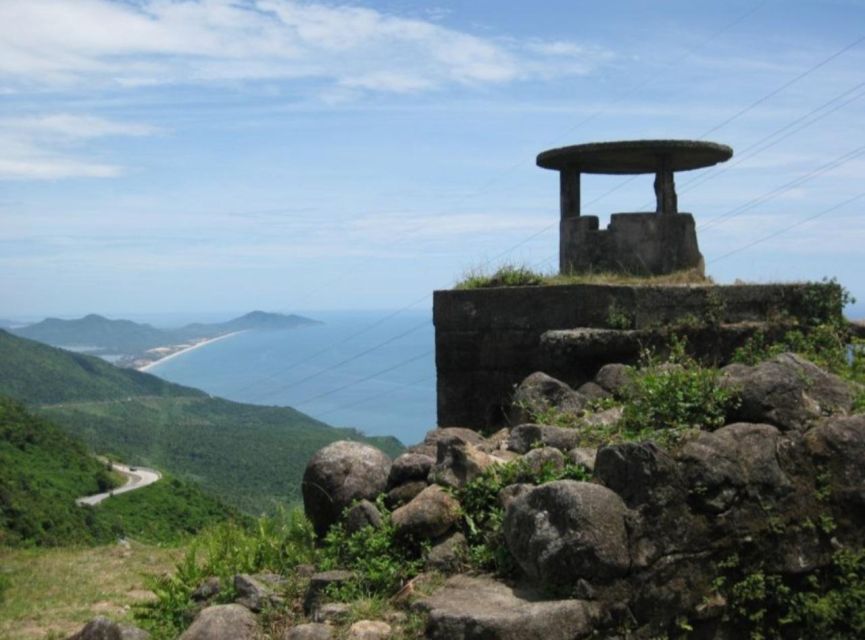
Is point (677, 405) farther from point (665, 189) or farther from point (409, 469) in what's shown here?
point (665, 189)

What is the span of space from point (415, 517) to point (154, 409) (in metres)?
111

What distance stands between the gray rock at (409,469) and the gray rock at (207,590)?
4.63 feet

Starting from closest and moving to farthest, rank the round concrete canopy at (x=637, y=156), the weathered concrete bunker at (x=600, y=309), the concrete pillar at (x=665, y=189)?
1. the weathered concrete bunker at (x=600, y=309)
2. the round concrete canopy at (x=637, y=156)
3. the concrete pillar at (x=665, y=189)

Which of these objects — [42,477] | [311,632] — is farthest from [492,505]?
[42,477]

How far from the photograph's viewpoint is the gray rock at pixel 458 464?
21.0 feet

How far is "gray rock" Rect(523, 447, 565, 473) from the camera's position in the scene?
618 cm

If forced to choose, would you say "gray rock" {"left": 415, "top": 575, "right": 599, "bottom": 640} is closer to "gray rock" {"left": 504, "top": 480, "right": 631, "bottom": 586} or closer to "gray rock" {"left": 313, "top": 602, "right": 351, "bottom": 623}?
"gray rock" {"left": 504, "top": 480, "right": 631, "bottom": 586}

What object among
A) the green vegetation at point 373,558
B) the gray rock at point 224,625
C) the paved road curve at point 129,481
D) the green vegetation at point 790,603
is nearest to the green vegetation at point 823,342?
the green vegetation at point 790,603

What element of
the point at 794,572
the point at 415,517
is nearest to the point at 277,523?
the point at 415,517

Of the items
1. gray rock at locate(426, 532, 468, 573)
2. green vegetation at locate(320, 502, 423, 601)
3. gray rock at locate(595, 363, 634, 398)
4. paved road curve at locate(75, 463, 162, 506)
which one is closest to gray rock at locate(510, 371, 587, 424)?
gray rock at locate(595, 363, 634, 398)

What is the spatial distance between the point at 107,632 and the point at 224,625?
98cm

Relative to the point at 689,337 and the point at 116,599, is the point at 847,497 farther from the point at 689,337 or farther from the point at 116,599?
the point at 116,599

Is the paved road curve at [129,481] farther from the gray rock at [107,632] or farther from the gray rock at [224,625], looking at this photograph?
the gray rock at [224,625]

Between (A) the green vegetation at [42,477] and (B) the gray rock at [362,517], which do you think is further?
(A) the green vegetation at [42,477]
